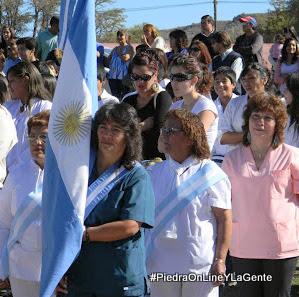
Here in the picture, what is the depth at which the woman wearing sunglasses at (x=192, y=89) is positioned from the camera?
6.40 meters

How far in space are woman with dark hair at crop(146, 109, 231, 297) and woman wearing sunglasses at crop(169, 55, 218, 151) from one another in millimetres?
1672

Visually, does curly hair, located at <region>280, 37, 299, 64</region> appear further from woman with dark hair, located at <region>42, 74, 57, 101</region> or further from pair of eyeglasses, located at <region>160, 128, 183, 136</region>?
pair of eyeglasses, located at <region>160, 128, 183, 136</region>

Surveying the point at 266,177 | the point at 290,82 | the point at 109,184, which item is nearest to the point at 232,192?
the point at 266,177

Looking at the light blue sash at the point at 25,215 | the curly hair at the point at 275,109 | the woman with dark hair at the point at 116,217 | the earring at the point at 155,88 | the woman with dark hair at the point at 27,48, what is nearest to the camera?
the woman with dark hair at the point at 116,217

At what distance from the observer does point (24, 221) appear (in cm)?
438

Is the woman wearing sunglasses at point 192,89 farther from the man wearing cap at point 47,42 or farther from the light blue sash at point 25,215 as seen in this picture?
the man wearing cap at point 47,42

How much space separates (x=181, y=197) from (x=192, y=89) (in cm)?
210

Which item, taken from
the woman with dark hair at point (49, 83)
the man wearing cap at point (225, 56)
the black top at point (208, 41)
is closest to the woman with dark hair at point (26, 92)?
the woman with dark hair at point (49, 83)

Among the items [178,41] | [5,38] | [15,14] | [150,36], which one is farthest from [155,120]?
[15,14]

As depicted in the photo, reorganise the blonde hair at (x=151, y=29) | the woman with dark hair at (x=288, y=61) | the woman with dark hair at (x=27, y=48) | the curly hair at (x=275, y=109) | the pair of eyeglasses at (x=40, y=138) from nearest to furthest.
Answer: the pair of eyeglasses at (x=40, y=138)
the curly hair at (x=275, y=109)
the woman with dark hair at (x=288, y=61)
the woman with dark hair at (x=27, y=48)
the blonde hair at (x=151, y=29)

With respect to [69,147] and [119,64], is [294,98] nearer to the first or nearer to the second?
[69,147]

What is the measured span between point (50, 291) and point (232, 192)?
1.70 meters

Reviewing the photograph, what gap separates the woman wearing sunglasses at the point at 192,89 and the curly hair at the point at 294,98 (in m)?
0.70

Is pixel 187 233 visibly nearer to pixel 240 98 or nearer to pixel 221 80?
pixel 240 98
